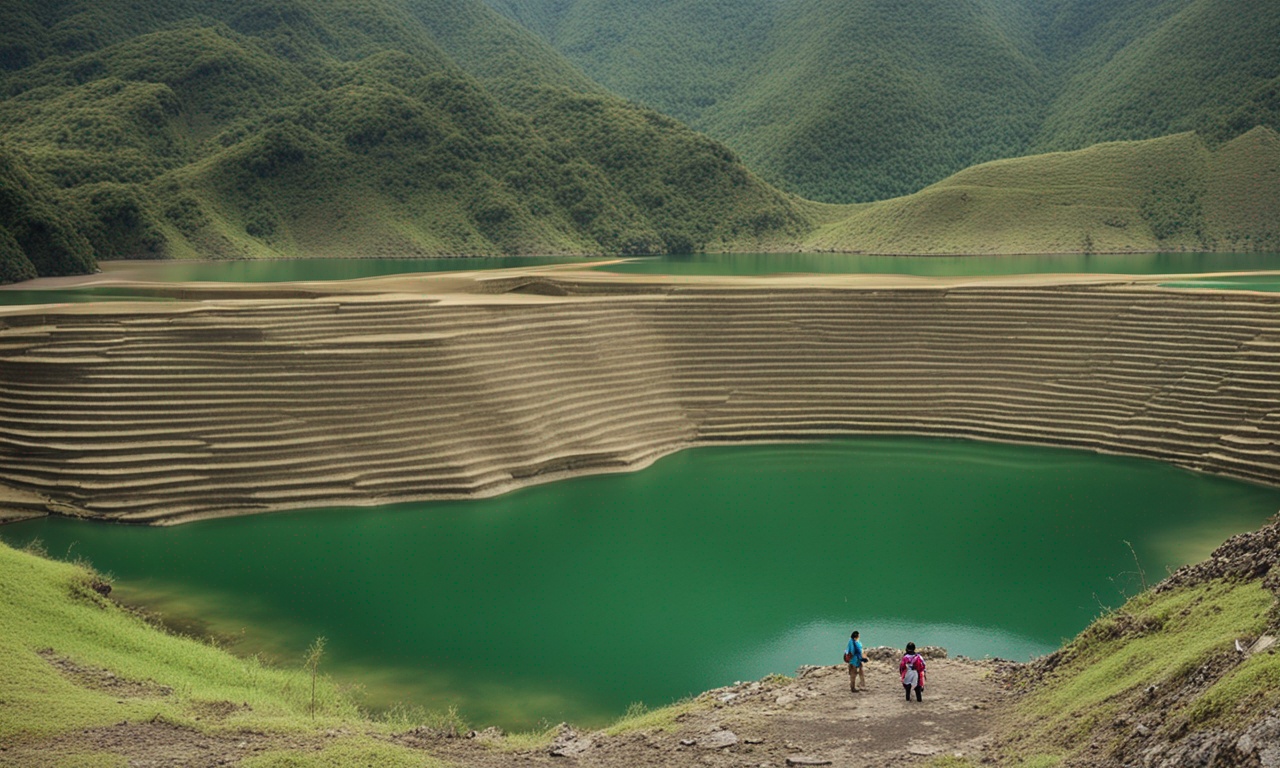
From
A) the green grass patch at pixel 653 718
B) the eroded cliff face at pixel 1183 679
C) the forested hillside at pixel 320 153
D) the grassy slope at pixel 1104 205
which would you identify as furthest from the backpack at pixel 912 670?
the grassy slope at pixel 1104 205

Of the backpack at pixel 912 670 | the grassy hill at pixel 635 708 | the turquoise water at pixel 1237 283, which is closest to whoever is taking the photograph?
the grassy hill at pixel 635 708

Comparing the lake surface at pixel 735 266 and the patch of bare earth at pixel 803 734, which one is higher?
the lake surface at pixel 735 266

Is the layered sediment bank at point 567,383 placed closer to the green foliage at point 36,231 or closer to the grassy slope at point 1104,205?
the green foliage at point 36,231

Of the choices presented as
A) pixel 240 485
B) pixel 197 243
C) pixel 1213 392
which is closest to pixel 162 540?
pixel 240 485

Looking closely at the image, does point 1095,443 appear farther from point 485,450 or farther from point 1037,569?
point 485,450

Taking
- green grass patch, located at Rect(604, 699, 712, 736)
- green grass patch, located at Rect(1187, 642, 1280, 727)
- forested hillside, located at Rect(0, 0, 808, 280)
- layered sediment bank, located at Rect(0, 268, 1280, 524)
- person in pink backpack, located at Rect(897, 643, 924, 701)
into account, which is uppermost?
forested hillside, located at Rect(0, 0, 808, 280)

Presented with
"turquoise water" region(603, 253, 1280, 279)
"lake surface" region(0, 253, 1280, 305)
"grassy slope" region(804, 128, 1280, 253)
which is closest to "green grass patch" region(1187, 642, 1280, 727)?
"lake surface" region(0, 253, 1280, 305)

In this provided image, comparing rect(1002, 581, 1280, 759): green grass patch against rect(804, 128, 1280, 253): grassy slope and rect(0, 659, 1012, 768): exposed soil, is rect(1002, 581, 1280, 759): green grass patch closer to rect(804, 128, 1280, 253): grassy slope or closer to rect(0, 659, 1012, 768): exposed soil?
rect(0, 659, 1012, 768): exposed soil
